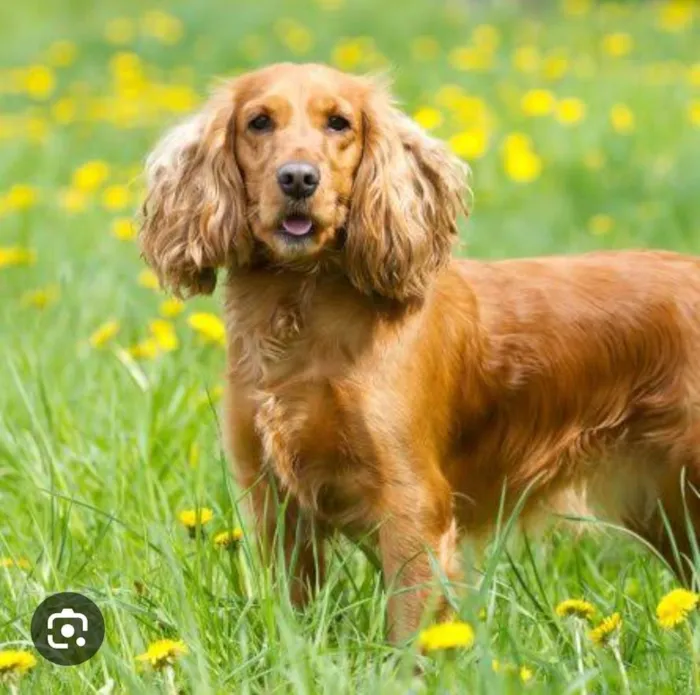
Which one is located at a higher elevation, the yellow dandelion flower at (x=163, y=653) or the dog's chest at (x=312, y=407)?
the dog's chest at (x=312, y=407)

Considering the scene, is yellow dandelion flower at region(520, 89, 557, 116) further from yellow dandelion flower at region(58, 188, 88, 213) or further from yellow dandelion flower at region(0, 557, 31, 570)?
yellow dandelion flower at region(0, 557, 31, 570)

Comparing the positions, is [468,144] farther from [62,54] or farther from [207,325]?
[62,54]

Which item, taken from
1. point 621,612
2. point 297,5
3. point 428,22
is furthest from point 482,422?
point 297,5

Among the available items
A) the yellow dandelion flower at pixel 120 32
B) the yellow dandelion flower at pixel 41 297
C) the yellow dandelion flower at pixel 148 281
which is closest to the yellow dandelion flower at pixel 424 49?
the yellow dandelion flower at pixel 120 32

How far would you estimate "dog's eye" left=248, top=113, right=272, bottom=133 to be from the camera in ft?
9.73

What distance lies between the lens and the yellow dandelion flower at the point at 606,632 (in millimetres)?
2424

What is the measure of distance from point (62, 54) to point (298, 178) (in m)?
7.09

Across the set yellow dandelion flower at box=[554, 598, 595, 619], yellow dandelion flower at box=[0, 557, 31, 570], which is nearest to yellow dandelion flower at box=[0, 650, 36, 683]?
yellow dandelion flower at box=[0, 557, 31, 570]

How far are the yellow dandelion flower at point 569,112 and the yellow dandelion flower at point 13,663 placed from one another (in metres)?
4.12

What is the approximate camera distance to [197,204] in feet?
9.90

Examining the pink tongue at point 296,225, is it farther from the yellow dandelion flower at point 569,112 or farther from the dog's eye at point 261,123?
the yellow dandelion flower at point 569,112

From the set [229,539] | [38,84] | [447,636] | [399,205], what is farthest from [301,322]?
[38,84]

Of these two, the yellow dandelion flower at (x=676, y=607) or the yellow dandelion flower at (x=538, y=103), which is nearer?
the yellow dandelion flower at (x=676, y=607)

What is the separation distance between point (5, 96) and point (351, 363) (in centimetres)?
648
